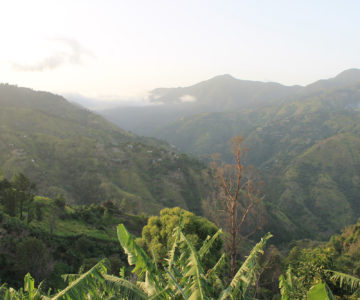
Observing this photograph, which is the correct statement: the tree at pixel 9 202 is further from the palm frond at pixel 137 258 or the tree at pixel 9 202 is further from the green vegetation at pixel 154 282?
the palm frond at pixel 137 258

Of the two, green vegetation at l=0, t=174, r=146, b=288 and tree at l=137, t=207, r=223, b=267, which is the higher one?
tree at l=137, t=207, r=223, b=267

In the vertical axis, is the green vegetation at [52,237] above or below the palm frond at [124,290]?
below

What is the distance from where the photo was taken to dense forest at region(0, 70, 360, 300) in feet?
22.4

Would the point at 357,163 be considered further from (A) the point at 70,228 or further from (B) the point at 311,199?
(A) the point at 70,228

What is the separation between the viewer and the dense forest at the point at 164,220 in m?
6.84

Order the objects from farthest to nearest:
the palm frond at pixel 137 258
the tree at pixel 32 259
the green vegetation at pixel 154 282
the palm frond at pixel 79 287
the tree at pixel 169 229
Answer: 1. the tree at pixel 32 259
2. the tree at pixel 169 229
3. the palm frond at pixel 137 258
4. the green vegetation at pixel 154 282
5. the palm frond at pixel 79 287

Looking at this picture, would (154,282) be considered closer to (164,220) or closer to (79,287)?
(79,287)

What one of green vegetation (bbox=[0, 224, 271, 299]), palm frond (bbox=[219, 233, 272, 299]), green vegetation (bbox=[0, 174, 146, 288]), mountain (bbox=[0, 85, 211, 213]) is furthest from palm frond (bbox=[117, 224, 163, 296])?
mountain (bbox=[0, 85, 211, 213])

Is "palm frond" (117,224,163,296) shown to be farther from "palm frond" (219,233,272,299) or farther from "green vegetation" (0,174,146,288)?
"green vegetation" (0,174,146,288)

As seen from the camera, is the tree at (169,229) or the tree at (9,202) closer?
the tree at (169,229)

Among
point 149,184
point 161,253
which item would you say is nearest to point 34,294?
point 161,253

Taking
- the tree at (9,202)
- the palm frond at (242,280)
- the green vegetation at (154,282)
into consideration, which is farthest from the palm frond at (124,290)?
the tree at (9,202)

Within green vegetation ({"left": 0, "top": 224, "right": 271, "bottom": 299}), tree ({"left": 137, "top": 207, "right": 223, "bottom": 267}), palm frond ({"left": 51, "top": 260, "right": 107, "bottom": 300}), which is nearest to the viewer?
palm frond ({"left": 51, "top": 260, "right": 107, "bottom": 300})

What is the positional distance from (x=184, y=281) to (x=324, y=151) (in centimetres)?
21257
